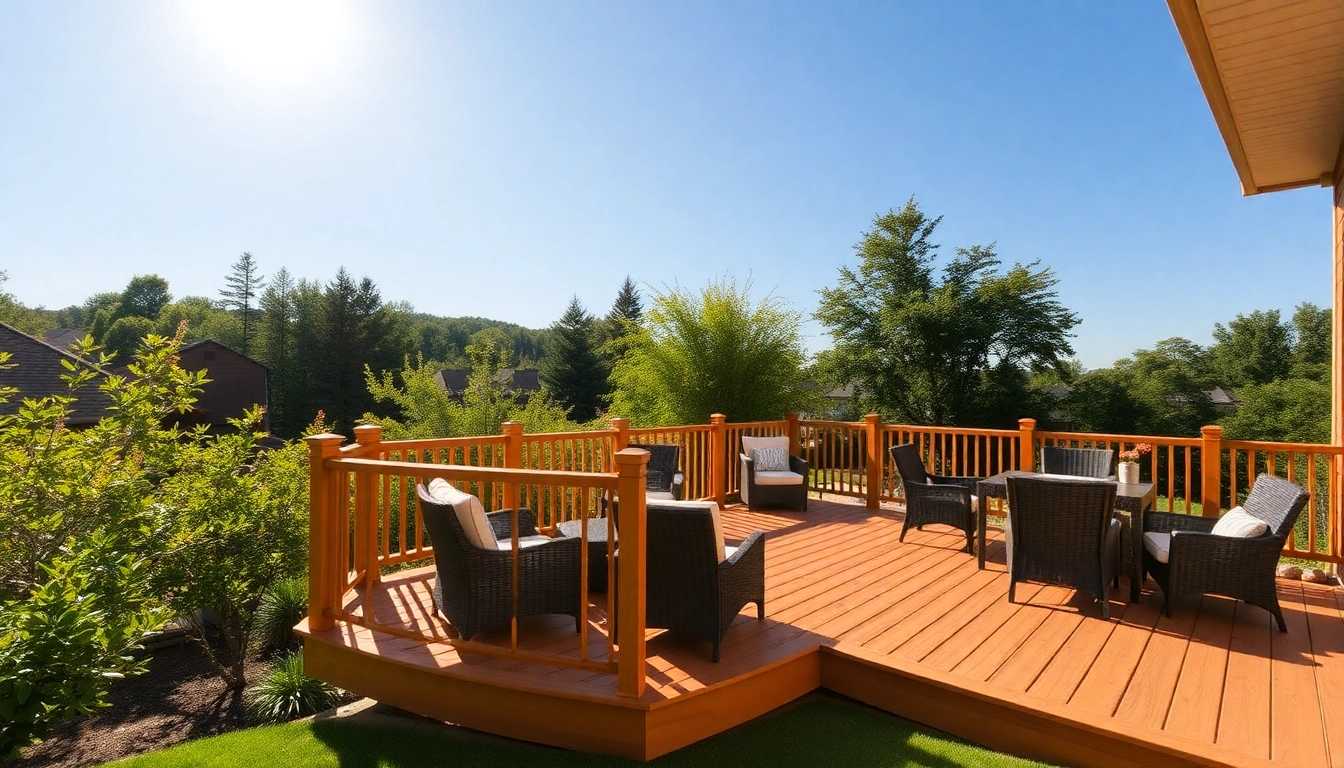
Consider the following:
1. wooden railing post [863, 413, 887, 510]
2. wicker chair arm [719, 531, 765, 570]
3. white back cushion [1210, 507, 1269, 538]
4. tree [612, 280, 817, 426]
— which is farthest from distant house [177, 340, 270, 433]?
white back cushion [1210, 507, 1269, 538]

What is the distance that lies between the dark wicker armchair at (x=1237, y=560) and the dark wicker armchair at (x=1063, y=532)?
0.31m

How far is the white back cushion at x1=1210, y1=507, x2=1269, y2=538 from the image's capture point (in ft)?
10.8

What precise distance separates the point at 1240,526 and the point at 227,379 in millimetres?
29597

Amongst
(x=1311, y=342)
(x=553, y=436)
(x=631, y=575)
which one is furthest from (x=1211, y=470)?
(x=1311, y=342)

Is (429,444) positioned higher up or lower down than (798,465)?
higher up

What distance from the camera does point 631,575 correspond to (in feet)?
7.89

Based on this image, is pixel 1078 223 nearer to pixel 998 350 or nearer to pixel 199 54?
pixel 998 350

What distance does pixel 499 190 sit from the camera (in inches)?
525

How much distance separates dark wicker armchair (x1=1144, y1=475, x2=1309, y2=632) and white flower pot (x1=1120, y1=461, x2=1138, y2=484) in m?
0.76

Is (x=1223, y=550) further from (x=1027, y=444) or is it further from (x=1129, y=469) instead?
(x=1027, y=444)

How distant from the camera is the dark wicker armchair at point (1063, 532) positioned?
347cm

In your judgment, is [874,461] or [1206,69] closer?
[1206,69]

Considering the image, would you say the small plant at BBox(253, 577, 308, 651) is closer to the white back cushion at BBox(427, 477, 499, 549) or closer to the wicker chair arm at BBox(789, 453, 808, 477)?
the white back cushion at BBox(427, 477, 499, 549)

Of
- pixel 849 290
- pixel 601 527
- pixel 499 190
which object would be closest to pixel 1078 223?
pixel 849 290
